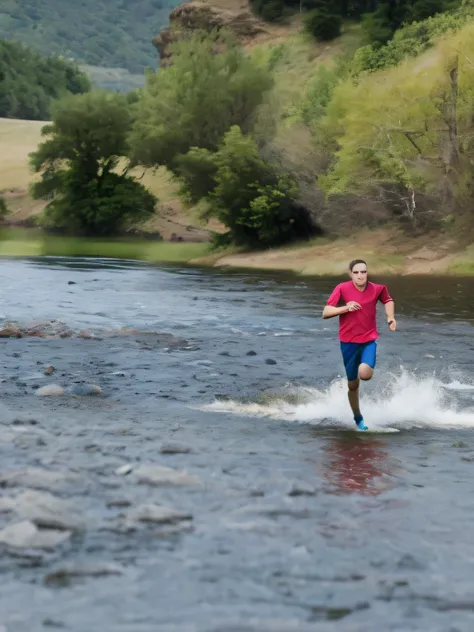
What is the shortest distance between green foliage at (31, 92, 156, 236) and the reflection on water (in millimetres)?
69848

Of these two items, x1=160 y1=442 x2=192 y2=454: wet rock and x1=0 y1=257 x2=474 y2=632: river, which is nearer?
x1=0 y1=257 x2=474 y2=632: river

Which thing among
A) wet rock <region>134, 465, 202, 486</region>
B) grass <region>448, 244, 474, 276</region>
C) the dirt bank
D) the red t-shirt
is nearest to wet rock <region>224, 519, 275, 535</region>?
wet rock <region>134, 465, 202, 486</region>

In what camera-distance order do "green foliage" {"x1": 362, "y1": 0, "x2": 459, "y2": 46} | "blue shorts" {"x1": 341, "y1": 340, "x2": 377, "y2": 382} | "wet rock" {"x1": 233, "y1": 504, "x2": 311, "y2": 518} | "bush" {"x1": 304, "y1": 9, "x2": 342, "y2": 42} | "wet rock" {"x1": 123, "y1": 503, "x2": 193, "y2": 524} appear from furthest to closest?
"bush" {"x1": 304, "y1": 9, "x2": 342, "y2": 42} → "green foliage" {"x1": 362, "y1": 0, "x2": 459, "y2": 46} → "blue shorts" {"x1": 341, "y1": 340, "x2": 377, "y2": 382} → "wet rock" {"x1": 233, "y1": 504, "x2": 311, "y2": 518} → "wet rock" {"x1": 123, "y1": 503, "x2": 193, "y2": 524}

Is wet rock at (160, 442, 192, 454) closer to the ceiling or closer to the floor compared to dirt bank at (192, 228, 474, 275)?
closer to the floor

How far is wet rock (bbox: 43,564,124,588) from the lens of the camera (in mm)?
7965

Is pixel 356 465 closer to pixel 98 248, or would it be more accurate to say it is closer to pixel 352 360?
pixel 352 360

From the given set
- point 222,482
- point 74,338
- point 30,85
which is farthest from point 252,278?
point 30,85

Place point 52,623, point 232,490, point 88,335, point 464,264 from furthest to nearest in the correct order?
point 464,264 → point 88,335 → point 232,490 → point 52,623

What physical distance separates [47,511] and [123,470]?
1.79 metres

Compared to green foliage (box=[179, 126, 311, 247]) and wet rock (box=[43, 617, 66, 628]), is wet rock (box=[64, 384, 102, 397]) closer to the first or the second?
wet rock (box=[43, 617, 66, 628])

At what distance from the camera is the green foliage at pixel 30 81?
170 meters

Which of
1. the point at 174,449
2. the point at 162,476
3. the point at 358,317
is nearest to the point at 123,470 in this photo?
the point at 162,476

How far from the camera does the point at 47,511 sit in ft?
30.7

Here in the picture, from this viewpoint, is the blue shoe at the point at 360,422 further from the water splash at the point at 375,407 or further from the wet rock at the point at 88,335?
the wet rock at the point at 88,335
